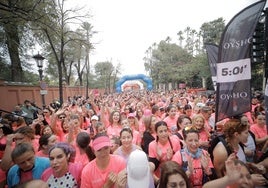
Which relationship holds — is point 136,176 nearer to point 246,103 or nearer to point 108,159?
point 108,159

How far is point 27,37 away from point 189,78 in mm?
38222

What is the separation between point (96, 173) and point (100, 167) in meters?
0.09

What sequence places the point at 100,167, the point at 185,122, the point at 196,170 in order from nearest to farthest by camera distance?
the point at 100,167
the point at 196,170
the point at 185,122

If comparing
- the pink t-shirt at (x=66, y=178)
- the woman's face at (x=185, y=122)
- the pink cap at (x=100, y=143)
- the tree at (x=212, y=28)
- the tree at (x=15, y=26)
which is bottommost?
the pink t-shirt at (x=66, y=178)

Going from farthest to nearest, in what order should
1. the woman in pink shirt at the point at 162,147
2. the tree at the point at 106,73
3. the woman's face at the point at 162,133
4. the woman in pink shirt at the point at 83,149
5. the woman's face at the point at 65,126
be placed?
the tree at the point at 106,73 → the woman's face at the point at 65,126 → the woman's face at the point at 162,133 → the woman in pink shirt at the point at 83,149 → the woman in pink shirt at the point at 162,147

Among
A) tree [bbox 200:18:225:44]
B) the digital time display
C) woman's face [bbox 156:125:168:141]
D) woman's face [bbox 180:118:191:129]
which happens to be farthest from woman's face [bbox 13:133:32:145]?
tree [bbox 200:18:225:44]

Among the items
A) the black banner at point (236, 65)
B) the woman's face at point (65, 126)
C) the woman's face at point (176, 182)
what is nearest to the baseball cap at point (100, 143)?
the woman's face at point (176, 182)

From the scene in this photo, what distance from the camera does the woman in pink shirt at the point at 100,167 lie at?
2.85 meters

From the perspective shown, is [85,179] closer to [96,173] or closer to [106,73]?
[96,173]

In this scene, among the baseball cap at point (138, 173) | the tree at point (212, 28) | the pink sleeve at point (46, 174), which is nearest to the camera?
the baseball cap at point (138, 173)

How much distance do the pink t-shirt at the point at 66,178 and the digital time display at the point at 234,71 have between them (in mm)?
2840

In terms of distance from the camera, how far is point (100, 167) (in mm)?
2971

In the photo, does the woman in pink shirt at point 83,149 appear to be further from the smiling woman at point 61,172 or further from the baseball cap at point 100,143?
the baseball cap at point 100,143

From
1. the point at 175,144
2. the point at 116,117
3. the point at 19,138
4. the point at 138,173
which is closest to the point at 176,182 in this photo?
the point at 138,173
